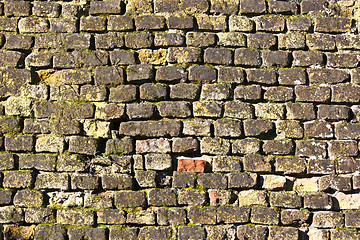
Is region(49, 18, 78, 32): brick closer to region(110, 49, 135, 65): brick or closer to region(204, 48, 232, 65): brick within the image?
region(110, 49, 135, 65): brick

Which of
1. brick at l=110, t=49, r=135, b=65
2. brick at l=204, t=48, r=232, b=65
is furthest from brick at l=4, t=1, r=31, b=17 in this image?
brick at l=204, t=48, r=232, b=65

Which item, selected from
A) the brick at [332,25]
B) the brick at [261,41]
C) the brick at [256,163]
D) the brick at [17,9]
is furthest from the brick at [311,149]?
the brick at [17,9]

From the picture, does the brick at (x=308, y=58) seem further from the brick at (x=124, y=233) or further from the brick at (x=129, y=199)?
the brick at (x=124, y=233)

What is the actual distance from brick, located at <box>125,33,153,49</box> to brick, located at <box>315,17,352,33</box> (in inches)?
54.7

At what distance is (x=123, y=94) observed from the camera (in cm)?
279

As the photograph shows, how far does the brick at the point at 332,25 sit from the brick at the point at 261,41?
385 mm

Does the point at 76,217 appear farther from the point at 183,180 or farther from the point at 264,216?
the point at 264,216

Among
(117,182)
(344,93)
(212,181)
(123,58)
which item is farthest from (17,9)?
(344,93)

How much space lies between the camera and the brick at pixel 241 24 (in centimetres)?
290

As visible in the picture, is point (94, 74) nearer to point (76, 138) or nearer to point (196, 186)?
point (76, 138)

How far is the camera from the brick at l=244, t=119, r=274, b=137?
108 inches

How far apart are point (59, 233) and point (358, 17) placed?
9.71ft

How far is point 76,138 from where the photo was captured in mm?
2742

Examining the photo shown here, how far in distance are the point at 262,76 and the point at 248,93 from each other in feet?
0.60
